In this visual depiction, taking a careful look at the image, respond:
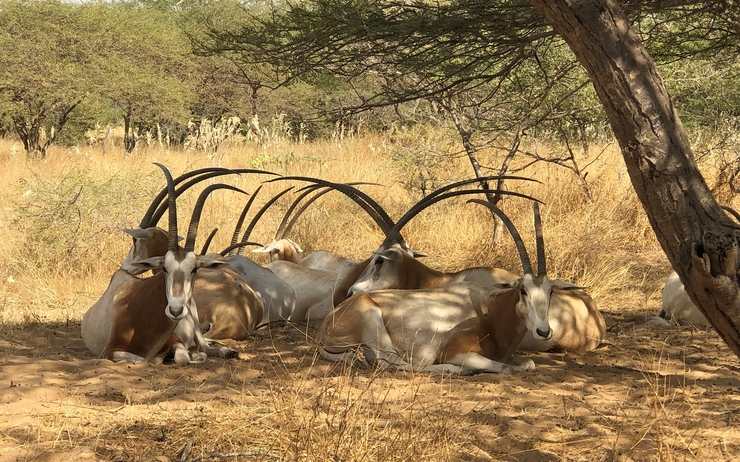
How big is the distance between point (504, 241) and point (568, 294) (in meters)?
3.39

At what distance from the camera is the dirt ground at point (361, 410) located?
3.49m

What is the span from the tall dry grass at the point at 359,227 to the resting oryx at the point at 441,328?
2580 mm

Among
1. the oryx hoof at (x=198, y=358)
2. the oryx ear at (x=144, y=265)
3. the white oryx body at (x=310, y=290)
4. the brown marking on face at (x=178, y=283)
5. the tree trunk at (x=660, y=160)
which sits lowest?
the oryx hoof at (x=198, y=358)

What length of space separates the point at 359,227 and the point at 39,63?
1054cm

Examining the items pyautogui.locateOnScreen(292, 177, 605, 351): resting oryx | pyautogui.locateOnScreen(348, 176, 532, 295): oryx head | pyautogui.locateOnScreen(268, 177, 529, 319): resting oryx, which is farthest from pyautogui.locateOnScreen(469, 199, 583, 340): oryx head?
pyautogui.locateOnScreen(348, 176, 532, 295): oryx head

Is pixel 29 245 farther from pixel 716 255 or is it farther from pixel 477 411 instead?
pixel 716 255

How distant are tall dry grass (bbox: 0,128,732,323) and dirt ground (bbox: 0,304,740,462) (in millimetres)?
2293

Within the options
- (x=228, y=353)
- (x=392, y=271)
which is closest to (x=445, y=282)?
(x=392, y=271)

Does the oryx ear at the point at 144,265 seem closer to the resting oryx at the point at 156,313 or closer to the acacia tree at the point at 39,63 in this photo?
the resting oryx at the point at 156,313

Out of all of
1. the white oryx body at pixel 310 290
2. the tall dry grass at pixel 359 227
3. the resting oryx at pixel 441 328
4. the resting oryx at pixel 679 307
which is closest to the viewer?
the resting oryx at pixel 441 328

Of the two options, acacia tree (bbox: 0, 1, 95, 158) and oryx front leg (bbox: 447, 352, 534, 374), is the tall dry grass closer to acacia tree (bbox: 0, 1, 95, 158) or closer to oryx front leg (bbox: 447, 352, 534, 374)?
oryx front leg (bbox: 447, 352, 534, 374)

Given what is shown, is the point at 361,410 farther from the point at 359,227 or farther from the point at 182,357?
the point at 359,227

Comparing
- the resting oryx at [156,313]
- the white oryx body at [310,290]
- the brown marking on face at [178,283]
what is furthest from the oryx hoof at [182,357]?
the white oryx body at [310,290]

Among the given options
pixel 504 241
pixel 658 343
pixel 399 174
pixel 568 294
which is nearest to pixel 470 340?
pixel 568 294
